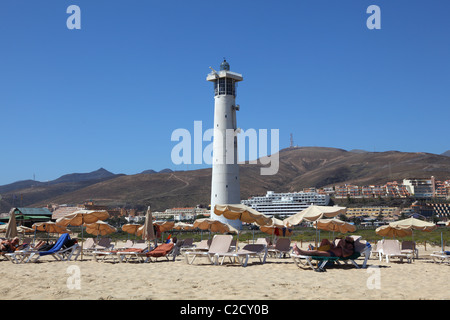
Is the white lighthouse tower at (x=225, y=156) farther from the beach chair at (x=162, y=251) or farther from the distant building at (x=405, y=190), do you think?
the distant building at (x=405, y=190)

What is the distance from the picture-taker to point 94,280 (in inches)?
341

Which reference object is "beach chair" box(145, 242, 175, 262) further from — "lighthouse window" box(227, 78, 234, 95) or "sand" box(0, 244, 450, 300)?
"lighthouse window" box(227, 78, 234, 95)

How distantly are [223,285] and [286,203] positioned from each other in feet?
343

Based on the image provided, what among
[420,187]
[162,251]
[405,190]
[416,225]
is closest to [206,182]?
[405,190]

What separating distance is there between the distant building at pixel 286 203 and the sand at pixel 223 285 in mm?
97212

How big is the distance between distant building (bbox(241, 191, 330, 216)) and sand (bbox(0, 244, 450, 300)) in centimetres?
9721

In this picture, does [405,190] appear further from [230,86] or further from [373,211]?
[230,86]

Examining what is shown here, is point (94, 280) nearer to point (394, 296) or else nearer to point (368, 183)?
point (394, 296)

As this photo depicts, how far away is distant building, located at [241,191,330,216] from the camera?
359 ft

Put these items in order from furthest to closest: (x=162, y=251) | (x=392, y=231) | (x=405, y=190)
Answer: (x=405, y=190), (x=392, y=231), (x=162, y=251)

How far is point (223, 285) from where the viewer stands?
8062mm

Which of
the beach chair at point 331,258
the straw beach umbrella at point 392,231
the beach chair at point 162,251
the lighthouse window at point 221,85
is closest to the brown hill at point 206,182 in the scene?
the lighthouse window at point 221,85

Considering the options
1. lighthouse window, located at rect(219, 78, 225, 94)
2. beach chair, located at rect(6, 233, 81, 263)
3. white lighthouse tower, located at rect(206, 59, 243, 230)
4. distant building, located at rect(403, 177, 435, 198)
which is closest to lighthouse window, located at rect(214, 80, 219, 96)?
lighthouse window, located at rect(219, 78, 225, 94)
